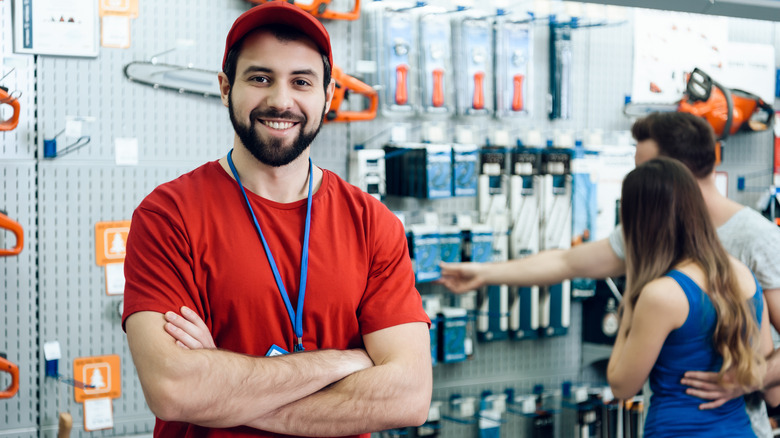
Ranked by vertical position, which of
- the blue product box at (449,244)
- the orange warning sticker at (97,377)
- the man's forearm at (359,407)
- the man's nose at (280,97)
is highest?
the man's nose at (280,97)

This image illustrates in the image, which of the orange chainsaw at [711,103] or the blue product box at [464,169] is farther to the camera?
the orange chainsaw at [711,103]

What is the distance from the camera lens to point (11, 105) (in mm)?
3117

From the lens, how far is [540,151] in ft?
14.1

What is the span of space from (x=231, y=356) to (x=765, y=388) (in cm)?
187

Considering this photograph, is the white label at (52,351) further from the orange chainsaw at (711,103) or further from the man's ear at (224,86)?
the orange chainsaw at (711,103)

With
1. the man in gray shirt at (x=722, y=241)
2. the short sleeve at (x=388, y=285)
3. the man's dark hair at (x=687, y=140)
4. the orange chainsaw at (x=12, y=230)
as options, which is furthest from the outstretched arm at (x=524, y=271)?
the orange chainsaw at (x=12, y=230)

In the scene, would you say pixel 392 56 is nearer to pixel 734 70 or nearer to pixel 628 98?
pixel 628 98

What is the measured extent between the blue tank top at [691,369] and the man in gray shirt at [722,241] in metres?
0.04

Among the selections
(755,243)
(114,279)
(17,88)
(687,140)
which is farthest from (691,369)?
(17,88)

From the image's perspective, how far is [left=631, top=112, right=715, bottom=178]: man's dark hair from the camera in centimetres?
297

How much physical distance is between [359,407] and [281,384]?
0.20 metres

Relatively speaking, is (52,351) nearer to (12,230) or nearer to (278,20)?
(12,230)

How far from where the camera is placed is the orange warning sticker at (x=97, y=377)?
3.47m

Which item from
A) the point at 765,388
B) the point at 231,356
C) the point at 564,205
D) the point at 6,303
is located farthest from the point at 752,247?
the point at 6,303
